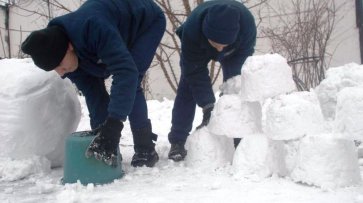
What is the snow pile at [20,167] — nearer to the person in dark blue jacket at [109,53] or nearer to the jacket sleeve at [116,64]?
the person in dark blue jacket at [109,53]

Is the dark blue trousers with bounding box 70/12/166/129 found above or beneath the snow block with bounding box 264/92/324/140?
above

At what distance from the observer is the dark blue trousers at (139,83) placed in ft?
8.54

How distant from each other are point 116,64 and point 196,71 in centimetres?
84

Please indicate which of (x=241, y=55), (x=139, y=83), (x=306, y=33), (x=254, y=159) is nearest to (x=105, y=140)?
(x=139, y=83)

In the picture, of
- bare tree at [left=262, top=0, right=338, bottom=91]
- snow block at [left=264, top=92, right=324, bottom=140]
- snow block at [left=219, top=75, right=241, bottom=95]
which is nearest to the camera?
snow block at [left=264, top=92, right=324, bottom=140]

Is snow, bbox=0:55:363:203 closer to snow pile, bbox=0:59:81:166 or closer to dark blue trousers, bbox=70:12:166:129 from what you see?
snow pile, bbox=0:59:81:166

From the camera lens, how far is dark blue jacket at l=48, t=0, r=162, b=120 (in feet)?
6.95

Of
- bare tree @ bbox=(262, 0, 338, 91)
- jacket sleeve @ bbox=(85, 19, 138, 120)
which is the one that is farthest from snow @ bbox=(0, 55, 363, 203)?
bare tree @ bbox=(262, 0, 338, 91)

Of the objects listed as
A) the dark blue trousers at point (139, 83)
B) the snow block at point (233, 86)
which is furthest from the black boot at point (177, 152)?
the snow block at point (233, 86)

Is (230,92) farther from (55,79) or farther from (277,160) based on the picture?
(55,79)

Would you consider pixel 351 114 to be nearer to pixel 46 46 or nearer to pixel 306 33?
pixel 46 46

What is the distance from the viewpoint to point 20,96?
2670 mm

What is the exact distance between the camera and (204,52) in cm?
283

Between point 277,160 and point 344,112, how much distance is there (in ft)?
1.38
